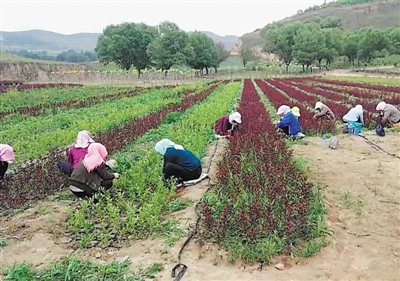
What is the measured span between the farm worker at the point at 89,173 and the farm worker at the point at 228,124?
14.2 ft

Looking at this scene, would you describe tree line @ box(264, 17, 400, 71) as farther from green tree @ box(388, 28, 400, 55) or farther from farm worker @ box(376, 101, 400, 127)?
farm worker @ box(376, 101, 400, 127)

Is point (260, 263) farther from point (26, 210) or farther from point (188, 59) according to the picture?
point (188, 59)

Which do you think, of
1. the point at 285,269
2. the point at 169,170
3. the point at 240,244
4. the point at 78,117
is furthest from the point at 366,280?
the point at 78,117

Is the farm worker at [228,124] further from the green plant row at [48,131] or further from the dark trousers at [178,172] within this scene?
the dark trousers at [178,172]

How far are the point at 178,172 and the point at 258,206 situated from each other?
1973 millimetres

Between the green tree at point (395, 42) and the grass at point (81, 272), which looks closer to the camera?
the grass at point (81, 272)

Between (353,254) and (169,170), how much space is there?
299 centimetres

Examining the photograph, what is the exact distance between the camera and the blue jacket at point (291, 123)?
9349 millimetres

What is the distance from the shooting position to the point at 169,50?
54750 millimetres

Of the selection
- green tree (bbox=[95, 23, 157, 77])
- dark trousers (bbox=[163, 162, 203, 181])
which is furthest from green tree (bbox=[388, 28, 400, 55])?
dark trousers (bbox=[163, 162, 203, 181])

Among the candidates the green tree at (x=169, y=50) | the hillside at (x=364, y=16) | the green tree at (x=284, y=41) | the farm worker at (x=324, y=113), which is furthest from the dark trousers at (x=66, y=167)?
the hillside at (x=364, y=16)

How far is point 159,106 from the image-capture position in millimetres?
15688

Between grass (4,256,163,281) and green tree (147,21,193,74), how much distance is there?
52.0 m

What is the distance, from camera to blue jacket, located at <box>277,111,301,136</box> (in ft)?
30.7
